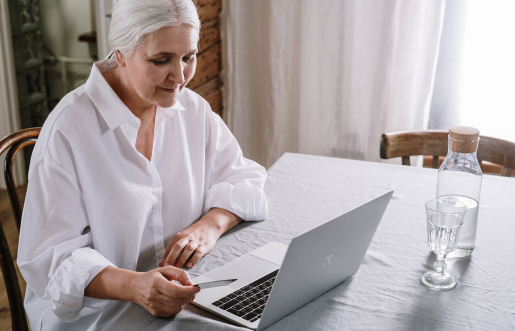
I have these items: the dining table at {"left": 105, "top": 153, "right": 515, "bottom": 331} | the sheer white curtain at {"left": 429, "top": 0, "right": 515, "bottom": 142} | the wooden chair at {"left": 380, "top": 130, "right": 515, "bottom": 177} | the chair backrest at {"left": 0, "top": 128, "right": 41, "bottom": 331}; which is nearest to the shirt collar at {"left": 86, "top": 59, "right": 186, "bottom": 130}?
the chair backrest at {"left": 0, "top": 128, "right": 41, "bottom": 331}

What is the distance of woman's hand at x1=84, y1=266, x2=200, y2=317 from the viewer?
90cm

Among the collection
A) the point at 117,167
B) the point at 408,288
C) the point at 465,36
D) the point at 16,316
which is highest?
the point at 465,36

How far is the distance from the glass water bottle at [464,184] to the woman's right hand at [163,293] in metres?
0.57

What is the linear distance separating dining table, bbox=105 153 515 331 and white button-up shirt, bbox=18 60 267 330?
11cm

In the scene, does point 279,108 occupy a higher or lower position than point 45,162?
lower

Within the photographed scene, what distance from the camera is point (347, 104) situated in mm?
2732

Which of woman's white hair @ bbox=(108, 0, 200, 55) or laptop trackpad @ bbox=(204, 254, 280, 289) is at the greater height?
woman's white hair @ bbox=(108, 0, 200, 55)

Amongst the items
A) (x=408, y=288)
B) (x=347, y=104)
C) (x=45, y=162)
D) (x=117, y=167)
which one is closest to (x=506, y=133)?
(x=347, y=104)

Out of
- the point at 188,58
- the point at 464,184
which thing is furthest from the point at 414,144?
the point at 188,58

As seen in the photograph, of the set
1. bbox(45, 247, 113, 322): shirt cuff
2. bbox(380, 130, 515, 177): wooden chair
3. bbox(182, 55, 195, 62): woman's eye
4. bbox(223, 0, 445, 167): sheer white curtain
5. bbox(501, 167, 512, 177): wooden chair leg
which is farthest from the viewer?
bbox(223, 0, 445, 167): sheer white curtain

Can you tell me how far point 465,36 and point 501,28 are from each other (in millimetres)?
158

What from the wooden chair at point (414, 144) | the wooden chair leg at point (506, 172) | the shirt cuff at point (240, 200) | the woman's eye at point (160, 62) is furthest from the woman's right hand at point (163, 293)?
the wooden chair leg at point (506, 172)

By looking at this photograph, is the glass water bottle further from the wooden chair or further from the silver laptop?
the wooden chair

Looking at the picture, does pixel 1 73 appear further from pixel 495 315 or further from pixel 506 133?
pixel 495 315
